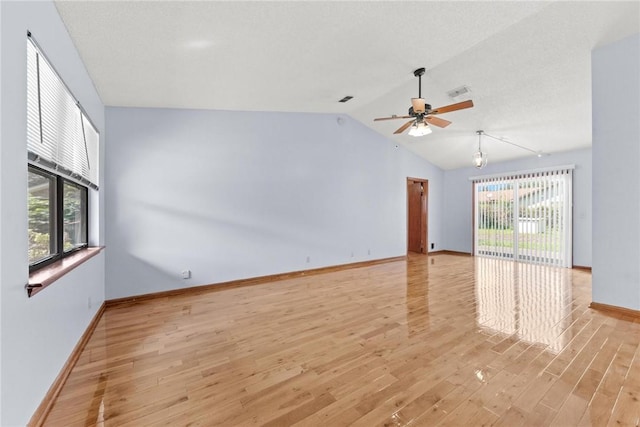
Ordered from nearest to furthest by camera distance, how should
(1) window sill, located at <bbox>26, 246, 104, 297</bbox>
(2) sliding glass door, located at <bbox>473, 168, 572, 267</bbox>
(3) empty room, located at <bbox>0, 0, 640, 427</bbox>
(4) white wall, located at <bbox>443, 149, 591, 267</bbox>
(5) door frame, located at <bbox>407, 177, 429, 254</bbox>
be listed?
(1) window sill, located at <bbox>26, 246, 104, 297</bbox> < (3) empty room, located at <bbox>0, 0, 640, 427</bbox> < (4) white wall, located at <bbox>443, 149, 591, 267</bbox> < (2) sliding glass door, located at <bbox>473, 168, 572, 267</bbox> < (5) door frame, located at <bbox>407, 177, 429, 254</bbox>

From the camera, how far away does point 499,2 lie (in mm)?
2604

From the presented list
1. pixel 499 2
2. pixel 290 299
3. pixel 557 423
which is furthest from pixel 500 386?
pixel 499 2

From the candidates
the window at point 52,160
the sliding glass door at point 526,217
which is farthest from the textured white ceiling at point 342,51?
the sliding glass door at point 526,217

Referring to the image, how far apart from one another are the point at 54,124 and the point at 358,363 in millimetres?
3001

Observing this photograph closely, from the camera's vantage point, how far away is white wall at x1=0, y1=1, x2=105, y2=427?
1.34 meters

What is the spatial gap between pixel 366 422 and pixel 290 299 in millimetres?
2406

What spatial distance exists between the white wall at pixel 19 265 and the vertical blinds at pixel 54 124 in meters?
0.13

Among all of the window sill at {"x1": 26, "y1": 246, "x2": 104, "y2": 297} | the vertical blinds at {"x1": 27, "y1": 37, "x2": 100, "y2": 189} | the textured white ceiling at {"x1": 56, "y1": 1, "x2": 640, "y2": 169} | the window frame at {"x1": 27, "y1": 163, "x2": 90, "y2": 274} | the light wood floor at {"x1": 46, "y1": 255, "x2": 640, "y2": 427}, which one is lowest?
the light wood floor at {"x1": 46, "y1": 255, "x2": 640, "y2": 427}

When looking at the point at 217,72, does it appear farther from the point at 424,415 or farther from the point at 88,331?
the point at 424,415

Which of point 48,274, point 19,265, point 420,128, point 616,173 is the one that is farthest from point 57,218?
point 616,173

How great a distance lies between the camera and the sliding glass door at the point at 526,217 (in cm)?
621

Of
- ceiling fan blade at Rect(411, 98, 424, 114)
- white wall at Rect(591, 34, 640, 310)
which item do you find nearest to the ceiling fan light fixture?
ceiling fan blade at Rect(411, 98, 424, 114)

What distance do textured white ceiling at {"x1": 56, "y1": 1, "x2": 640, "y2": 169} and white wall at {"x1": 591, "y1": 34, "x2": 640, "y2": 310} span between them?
0.33 metres

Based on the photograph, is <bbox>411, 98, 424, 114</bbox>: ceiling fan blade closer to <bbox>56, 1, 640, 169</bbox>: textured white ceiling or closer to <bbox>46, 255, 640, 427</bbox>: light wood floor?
<bbox>56, 1, 640, 169</bbox>: textured white ceiling
